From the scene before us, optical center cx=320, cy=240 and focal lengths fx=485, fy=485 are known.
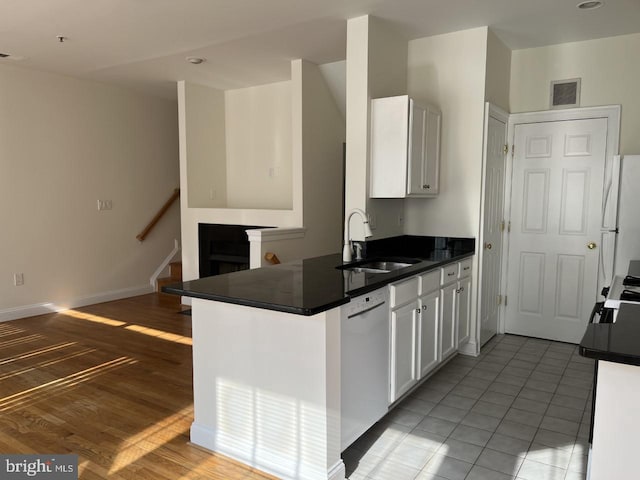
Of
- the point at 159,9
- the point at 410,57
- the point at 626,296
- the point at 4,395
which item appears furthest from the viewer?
the point at 410,57

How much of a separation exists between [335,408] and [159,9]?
2.95 metres

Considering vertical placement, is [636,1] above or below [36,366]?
above

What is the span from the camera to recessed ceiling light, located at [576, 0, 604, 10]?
326cm

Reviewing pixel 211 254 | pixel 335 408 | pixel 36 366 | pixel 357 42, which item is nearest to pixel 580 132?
pixel 357 42

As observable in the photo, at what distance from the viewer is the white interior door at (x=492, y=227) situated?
4039 mm

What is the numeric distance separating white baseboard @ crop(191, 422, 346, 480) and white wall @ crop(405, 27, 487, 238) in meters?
2.45

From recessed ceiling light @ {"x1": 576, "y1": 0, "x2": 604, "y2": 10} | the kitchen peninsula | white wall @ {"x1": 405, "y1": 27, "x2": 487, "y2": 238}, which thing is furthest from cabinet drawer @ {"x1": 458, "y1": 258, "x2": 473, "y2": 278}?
recessed ceiling light @ {"x1": 576, "y1": 0, "x2": 604, "y2": 10}

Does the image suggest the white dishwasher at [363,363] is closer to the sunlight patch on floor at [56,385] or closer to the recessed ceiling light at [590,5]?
the sunlight patch on floor at [56,385]

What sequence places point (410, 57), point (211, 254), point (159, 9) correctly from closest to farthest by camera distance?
point (159, 9), point (410, 57), point (211, 254)

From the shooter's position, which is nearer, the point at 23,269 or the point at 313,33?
the point at 313,33

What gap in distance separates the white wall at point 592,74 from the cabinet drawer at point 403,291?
2.40m

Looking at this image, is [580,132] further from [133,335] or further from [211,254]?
[133,335]

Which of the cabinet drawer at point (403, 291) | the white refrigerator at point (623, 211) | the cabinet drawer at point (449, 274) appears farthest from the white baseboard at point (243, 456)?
the white refrigerator at point (623, 211)

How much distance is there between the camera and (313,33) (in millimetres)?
3889
